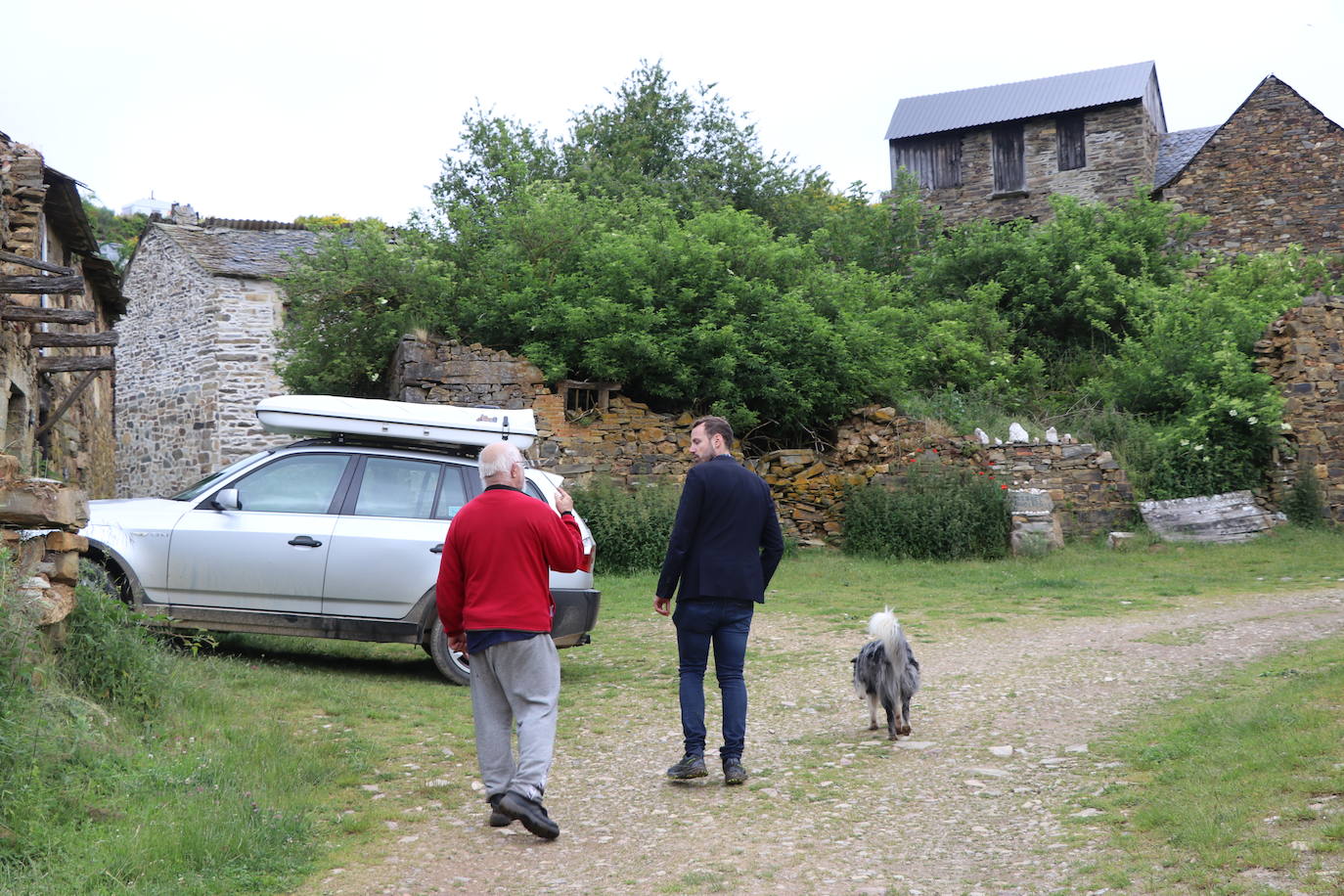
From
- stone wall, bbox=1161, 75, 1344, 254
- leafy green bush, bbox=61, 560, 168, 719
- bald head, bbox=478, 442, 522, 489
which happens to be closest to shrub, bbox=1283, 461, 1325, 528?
stone wall, bbox=1161, 75, 1344, 254

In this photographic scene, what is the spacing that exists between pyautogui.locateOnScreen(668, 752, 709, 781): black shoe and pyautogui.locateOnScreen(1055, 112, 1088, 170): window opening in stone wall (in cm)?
2806

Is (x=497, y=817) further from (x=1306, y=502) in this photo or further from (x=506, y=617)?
(x=1306, y=502)

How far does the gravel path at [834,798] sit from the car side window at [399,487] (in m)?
1.99

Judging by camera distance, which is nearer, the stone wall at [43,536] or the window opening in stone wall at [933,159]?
the stone wall at [43,536]

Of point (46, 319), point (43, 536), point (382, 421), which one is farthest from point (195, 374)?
point (43, 536)

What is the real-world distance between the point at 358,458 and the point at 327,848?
13.4 ft

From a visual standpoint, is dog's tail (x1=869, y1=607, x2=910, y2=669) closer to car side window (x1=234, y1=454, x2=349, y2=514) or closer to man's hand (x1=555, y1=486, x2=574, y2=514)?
man's hand (x1=555, y1=486, x2=574, y2=514)

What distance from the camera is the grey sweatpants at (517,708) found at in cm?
511

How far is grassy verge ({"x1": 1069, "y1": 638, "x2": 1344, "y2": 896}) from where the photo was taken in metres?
4.05

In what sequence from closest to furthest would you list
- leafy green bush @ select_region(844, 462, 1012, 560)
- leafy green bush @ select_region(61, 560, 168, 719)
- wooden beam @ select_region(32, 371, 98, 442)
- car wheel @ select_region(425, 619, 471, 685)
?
leafy green bush @ select_region(61, 560, 168, 719) < car wheel @ select_region(425, 619, 471, 685) < wooden beam @ select_region(32, 371, 98, 442) < leafy green bush @ select_region(844, 462, 1012, 560)

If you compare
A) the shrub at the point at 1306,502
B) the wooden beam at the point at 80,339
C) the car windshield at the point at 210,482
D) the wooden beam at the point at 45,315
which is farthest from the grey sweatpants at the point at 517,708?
the shrub at the point at 1306,502

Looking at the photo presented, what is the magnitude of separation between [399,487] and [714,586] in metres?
3.51

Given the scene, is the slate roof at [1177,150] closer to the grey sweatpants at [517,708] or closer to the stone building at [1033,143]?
the stone building at [1033,143]

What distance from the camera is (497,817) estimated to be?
5234mm
